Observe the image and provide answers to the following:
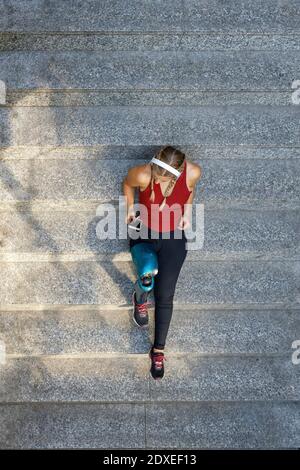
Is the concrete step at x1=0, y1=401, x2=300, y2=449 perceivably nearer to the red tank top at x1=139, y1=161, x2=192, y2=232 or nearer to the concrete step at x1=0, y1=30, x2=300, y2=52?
the red tank top at x1=139, y1=161, x2=192, y2=232

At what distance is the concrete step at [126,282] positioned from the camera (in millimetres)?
4445

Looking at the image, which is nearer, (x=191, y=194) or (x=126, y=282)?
(x=191, y=194)

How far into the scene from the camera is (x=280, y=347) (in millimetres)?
4500

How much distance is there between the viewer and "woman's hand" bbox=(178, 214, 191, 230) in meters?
4.11

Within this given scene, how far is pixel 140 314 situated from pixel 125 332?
327 millimetres

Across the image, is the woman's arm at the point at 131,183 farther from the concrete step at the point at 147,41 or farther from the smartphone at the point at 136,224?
the concrete step at the point at 147,41

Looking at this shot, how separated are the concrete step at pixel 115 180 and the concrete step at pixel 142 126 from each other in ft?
0.72

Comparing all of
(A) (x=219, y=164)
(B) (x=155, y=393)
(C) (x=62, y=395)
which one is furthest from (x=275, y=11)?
(C) (x=62, y=395)

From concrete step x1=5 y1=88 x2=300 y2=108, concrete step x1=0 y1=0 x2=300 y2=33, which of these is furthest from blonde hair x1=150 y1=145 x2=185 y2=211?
concrete step x1=0 y1=0 x2=300 y2=33

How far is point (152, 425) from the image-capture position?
177 inches

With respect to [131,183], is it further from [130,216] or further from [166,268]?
[166,268]

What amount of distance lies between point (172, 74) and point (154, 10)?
26.7 inches

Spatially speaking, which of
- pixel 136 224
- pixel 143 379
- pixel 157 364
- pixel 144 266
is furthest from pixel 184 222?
pixel 143 379
